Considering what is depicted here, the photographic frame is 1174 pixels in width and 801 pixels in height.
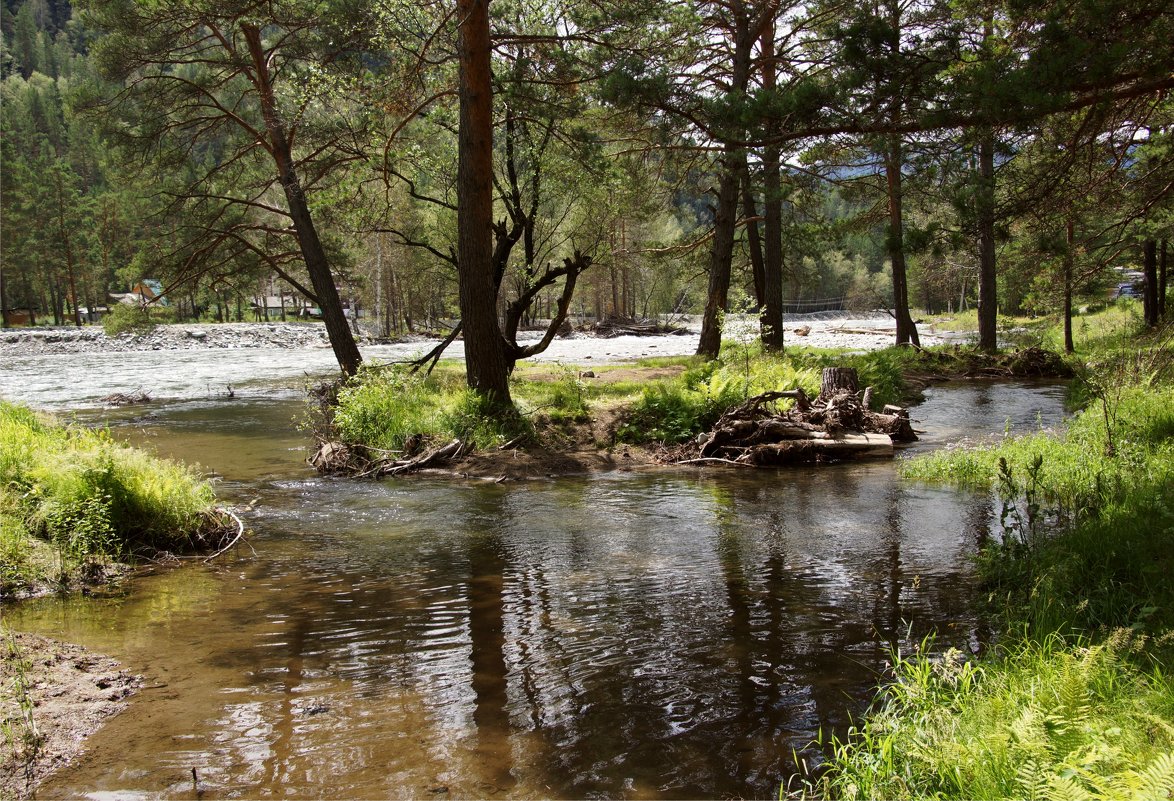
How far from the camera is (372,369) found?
1462 centimetres

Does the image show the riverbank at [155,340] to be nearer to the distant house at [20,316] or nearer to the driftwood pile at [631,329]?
the distant house at [20,316]

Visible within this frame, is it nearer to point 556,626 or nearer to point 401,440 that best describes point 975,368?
point 401,440

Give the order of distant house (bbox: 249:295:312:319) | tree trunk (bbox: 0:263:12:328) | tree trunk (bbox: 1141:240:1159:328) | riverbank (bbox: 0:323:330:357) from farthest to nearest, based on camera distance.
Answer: distant house (bbox: 249:295:312:319) → tree trunk (bbox: 0:263:12:328) → riverbank (bbox: 0:323:330:357) → tree trunk (bbox: 1141:240:1159:328)

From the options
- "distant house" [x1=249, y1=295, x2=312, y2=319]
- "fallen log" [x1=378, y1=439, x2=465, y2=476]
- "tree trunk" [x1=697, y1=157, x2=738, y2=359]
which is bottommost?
"fallen log" [x1=378, y1=439, x2=465, y2=476]

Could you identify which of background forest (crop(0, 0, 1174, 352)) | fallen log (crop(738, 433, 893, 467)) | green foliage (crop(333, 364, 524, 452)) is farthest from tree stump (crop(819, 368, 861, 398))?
green foliage (crop(333, 364, 524, 452))

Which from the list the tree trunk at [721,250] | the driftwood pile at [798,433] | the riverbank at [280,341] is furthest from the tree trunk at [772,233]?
the riverbank at [280,341]

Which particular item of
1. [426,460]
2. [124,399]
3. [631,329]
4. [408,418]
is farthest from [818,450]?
[631,329]

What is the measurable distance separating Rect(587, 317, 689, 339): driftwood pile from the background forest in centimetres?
2474

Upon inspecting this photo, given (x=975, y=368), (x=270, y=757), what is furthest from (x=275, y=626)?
(x=975, y=368)

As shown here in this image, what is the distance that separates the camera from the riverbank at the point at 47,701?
12.4 ft

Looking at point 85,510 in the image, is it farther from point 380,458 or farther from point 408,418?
point 408,418

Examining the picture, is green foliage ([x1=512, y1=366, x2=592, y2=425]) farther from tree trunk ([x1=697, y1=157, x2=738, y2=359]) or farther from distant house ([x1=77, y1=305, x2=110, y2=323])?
distant house ([x1=77, y1=305, x2=110, y2=323])

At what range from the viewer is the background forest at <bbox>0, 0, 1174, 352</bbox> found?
8562 mm

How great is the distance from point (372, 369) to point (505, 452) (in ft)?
12.9
